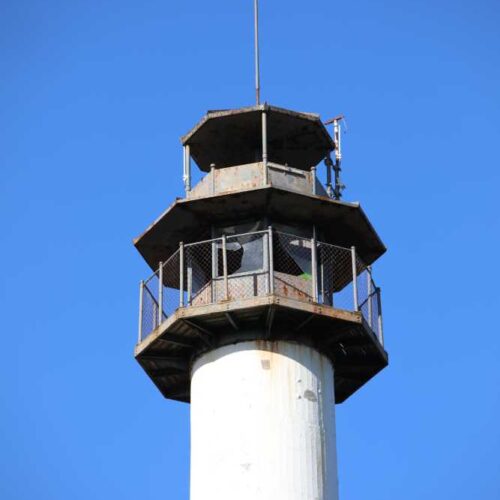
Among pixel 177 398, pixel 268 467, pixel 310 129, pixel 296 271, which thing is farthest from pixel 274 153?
pixel 268 467

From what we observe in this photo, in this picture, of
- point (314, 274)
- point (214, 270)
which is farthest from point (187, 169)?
point (314, 274)

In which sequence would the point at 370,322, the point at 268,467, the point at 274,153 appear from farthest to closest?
the point at 274,153 → the point at 370,322 → the point at 268,467

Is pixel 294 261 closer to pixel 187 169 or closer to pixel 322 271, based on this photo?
pixel 322 271

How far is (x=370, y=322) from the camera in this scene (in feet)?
126

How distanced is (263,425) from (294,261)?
4526 millimetres

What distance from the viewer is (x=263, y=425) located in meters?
35.9

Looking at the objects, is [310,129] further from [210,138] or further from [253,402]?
[253,402]

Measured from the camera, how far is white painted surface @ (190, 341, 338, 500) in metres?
35.5

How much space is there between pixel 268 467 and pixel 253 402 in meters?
1.66

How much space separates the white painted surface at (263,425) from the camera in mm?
35469

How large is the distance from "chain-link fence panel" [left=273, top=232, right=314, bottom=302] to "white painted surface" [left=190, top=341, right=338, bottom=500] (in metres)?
1.72

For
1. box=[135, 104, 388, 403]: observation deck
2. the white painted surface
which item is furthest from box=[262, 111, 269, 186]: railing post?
the white painted surface

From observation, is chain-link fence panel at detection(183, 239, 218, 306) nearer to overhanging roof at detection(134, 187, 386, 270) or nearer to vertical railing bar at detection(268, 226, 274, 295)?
overhanging roof at detection(134, 187, 386, 270)

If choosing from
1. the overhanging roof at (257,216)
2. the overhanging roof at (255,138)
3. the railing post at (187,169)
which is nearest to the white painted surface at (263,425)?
the overhanging roof at (257,216)
